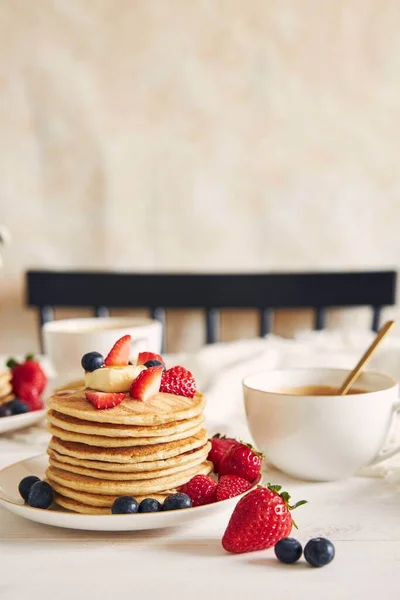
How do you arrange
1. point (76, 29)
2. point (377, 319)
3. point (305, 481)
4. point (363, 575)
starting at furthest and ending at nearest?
point (76, 29) < point (377, 319) < point (305, 481) < point (363, 575)

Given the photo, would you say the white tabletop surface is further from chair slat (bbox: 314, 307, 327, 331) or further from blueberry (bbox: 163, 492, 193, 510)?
A: chair slat (bbox: 314, 307, 327, 331)

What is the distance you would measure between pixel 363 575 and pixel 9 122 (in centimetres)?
234

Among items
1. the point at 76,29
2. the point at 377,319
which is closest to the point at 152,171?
the point at 76,29

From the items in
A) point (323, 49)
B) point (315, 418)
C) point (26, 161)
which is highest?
point (323, 49)

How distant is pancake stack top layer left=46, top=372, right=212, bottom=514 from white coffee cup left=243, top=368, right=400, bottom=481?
0.14 m

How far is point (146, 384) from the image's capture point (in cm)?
79

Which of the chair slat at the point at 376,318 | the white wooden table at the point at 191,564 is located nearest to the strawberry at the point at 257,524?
the white wooden table at the point at 191,564

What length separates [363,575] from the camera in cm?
63

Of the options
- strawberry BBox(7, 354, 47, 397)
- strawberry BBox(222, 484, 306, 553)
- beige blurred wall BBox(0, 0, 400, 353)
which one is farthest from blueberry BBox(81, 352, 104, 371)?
beige blurred wall BBox(0, 0, 400, 353)

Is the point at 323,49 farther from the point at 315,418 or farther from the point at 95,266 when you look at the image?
the point at 315,418

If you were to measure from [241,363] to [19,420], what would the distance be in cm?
52

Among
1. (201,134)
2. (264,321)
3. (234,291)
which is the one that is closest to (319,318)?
(264,321)

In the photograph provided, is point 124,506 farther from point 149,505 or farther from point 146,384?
point 146,384

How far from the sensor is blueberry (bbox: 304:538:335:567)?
0.64m
